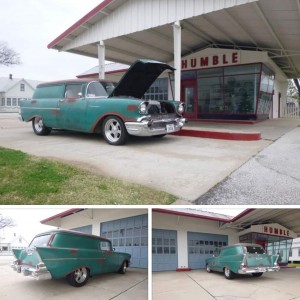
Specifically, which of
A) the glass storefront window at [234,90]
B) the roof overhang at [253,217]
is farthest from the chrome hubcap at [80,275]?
the glass storefront window at [234,90]

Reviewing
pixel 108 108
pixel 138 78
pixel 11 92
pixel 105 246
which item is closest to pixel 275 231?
pixel 105 246

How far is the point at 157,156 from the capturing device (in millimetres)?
5477

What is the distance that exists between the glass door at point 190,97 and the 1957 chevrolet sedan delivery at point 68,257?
1103 cm

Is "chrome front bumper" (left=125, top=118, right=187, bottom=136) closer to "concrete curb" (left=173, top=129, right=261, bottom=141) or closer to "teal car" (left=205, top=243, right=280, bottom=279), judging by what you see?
"concrete curb" (left=173, top=129, right=261, bottom=141)

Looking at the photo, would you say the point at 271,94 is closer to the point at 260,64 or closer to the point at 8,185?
the point at 260,64

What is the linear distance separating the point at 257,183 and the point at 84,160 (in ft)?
8.40

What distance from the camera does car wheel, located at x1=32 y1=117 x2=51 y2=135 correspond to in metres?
7.67

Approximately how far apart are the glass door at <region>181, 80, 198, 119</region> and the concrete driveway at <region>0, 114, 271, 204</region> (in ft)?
23.7

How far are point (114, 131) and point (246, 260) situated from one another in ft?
11.3

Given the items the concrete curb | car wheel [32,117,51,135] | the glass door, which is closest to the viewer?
the concrete curb

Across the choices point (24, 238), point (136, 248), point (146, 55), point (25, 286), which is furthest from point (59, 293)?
point (146, 55)

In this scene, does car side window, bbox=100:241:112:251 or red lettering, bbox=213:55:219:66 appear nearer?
car side window, bbox=100:241:112:251

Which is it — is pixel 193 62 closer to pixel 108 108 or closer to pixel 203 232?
pixel 108 108

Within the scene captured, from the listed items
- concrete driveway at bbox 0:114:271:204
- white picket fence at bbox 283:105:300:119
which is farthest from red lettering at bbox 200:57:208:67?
white picket fence at bbox 283:105:300:119
